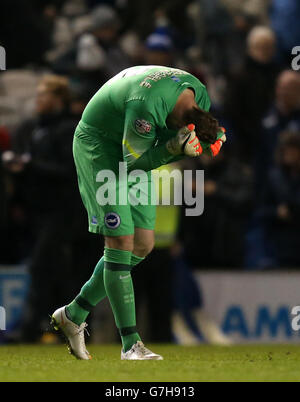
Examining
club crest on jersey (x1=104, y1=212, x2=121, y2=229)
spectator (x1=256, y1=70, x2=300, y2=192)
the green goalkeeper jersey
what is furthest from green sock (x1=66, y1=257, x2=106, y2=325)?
spectator (x1=256, y1=70, x2=300, y2=192)

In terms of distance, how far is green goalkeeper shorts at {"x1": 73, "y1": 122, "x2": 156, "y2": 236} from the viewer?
300 inches

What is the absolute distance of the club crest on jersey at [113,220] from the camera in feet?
24.9

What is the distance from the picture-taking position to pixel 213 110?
41.3ft

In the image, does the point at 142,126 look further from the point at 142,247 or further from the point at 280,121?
the point at 280,121

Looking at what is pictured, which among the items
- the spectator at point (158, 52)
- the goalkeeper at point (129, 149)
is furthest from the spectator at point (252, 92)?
the goalkeeper at point (129, 149)

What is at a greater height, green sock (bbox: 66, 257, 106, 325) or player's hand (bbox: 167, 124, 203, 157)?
player's hand (bbox: 167, 124, 203, 157)

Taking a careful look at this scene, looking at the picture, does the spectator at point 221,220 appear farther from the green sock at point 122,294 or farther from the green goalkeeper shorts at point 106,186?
the green sock at point 122,294

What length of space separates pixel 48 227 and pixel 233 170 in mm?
2202

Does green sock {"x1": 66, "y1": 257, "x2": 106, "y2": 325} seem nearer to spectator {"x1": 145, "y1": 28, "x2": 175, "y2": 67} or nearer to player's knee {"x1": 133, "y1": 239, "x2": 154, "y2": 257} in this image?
player's knee {"x1": 133, "y1": 239, "x2": 154, "y2": 257}

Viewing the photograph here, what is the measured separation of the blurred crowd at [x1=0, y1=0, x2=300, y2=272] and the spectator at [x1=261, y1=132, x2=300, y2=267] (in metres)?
0.01

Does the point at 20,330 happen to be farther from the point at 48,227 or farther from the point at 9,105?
the point at 9,105

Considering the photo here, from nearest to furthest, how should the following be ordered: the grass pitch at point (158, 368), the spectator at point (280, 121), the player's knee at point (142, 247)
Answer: the grass pitch at point (158, 368) → the player's knee at point (142, 247) → the spectator at point (280, 121)

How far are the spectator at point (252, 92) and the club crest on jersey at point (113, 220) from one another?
18.6ft
